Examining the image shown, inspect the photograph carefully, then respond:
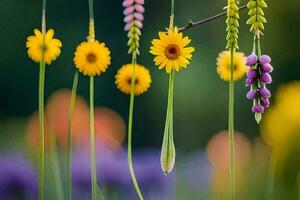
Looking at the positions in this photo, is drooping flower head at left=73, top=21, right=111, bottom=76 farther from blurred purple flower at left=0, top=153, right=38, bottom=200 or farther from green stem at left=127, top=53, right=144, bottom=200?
blurred purple flower at left=0, top=153, right=38, bottom=200

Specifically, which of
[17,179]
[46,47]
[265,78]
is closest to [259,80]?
[265,78]

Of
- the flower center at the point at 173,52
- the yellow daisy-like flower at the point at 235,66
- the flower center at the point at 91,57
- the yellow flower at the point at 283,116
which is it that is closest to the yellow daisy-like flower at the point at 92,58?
the flower center at the point at 91,57

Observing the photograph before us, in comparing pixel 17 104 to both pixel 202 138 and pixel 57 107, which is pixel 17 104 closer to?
pixel 57 107

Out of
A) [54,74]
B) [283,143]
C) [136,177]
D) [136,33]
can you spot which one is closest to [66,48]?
[54,74]

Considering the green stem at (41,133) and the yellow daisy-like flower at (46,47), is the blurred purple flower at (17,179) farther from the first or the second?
the yellow daisy-like flower at (46,47)

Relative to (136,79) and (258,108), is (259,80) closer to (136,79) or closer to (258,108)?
(258,108)
